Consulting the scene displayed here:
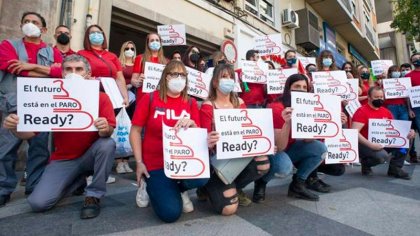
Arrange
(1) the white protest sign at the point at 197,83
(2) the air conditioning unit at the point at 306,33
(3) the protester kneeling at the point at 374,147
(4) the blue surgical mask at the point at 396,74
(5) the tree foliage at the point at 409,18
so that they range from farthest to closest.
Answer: (2) the air conditioning unit at the point at 306,33, (5) the tree foliage at the point at 409,18, (4) the blue surgical mask at the point at 396,74, (1) the white protest sign at the point at 197,83, (3) the protester kneeling at the point at 374,147

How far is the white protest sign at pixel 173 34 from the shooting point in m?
5.99

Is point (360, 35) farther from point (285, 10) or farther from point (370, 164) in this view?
point (370, 164)

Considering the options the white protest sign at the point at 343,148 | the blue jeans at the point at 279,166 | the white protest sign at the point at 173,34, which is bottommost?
the blue jeans at the point at 279,166

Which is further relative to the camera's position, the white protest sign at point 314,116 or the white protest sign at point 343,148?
the white protest sign at point 343,148

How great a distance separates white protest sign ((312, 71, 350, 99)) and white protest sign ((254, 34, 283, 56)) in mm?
2216

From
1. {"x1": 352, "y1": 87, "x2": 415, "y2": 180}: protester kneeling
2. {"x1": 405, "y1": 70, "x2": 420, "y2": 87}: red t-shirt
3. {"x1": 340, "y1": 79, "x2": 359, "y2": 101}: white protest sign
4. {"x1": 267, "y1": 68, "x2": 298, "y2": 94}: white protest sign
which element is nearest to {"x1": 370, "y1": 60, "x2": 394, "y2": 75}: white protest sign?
{"x1": 405, "y1": 70, "x2": 420, "y2": 87}: red t-shirt

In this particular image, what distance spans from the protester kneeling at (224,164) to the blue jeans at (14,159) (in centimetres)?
170

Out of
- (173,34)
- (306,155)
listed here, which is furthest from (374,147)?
(173,34)

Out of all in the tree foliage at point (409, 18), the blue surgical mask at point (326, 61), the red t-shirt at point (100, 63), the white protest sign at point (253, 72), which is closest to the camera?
the red t-shirt at point (100, 63)

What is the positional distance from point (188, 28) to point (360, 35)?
17172mm

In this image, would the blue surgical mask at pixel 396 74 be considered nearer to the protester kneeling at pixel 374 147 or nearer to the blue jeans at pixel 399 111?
the blue jeans at pixel 399 111

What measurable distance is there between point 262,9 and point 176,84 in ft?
33.3

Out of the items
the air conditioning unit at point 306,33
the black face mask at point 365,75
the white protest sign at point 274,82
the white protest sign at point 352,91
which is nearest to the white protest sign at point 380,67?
the black face mask at point 365,75

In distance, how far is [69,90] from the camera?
246 cm
